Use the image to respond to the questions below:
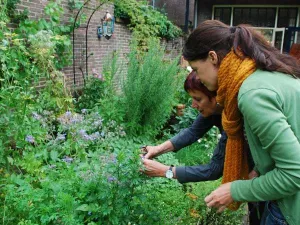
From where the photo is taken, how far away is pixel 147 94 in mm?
4703

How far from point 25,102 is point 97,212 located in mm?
1178

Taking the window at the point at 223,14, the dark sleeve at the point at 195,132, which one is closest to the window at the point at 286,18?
the window at the point at 223,14

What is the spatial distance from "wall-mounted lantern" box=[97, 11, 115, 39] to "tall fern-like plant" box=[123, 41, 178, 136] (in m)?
2.14

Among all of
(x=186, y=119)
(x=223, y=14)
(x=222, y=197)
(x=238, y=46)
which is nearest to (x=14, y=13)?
(x=186, y=119)

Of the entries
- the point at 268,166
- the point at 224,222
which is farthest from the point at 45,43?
the point at 268,166

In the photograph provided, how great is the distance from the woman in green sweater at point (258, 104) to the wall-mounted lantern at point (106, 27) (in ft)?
18.6

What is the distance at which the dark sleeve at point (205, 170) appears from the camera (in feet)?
5.93

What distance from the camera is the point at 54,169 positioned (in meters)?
2.26

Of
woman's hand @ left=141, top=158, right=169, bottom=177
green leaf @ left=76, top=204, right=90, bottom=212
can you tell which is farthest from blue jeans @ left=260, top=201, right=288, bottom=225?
green leaf @ left=76, top=204, right=90, bottom=212

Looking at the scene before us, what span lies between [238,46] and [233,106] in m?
0.24

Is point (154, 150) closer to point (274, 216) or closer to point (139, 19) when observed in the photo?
point (274, 216)

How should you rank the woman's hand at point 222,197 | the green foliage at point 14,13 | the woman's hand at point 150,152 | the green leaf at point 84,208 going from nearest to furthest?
the woman's hand at point 222,197
the green leaf at point 84,208
the woman's hand at point 150,152
the green foliage at point 14,13

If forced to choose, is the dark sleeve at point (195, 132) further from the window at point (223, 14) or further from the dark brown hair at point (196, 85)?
the window at point (223, 14)

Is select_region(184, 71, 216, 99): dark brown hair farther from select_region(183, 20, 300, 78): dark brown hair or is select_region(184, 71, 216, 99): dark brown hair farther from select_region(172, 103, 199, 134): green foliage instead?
select_region(172, 103, 199, 134): green foliage
